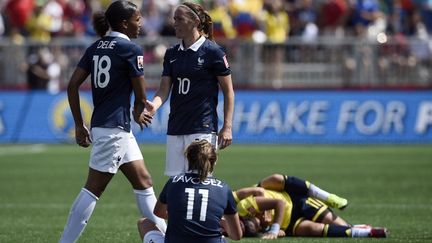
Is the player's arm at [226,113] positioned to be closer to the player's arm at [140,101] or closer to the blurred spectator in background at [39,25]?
the player's arm at [140,101]

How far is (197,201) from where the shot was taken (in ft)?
27.8

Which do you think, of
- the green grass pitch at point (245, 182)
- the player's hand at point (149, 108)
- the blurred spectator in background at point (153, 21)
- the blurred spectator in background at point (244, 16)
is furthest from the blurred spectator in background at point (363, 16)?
the player's hand at point (149, 108)

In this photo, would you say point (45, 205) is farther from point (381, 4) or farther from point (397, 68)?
point (381, 4)

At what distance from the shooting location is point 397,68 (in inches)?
1030

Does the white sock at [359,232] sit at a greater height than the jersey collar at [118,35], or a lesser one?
lesser

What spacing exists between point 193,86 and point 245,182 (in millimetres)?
7210

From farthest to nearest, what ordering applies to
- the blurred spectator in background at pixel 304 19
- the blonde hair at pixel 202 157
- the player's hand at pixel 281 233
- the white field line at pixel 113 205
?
the blurred spectator in background at pixel 304 19 → the white field line at pixel 113 205 → the player's hand at pixel 281 233 → the blonde hair at pixel 202 157

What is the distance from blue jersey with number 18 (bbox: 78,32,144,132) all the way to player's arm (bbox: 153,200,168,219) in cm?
92

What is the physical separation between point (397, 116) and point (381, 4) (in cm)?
650

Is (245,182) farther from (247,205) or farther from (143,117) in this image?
(143,117)

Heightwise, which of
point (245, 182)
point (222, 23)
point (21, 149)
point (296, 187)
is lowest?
point (21, 149)

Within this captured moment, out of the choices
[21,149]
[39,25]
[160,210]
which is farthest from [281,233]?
[39,25]

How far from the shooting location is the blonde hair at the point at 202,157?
8445mm

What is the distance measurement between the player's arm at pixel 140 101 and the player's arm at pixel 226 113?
2.35 ft
